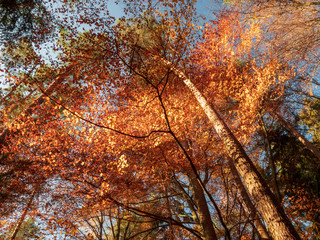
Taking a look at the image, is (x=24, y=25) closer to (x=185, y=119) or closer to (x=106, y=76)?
(x=106, y=76)

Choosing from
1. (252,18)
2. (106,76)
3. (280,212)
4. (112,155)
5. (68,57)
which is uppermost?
(68,57)

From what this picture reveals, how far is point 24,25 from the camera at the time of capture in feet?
23.2

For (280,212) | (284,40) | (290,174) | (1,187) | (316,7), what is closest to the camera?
(280,212)

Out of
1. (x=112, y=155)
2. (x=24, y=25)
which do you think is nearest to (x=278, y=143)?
(x=112, y=155)

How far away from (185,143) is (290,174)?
5915 mm

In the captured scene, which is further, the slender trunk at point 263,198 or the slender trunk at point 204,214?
the slender trunk at point 204,214

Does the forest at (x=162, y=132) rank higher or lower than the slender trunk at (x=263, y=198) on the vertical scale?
higher

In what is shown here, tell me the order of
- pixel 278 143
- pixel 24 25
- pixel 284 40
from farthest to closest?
pixel 278 143 → pixel 24 25 → pixel 284 40

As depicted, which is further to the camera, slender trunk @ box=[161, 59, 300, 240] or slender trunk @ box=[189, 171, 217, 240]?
slender trunk @ box=[189, 171, 217, 240]

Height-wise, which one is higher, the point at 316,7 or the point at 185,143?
the point at 316,7

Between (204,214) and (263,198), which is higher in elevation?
(204,214)

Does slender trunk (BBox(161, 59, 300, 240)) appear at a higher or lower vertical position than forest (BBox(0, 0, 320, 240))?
lower

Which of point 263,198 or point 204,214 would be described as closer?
point 263,198

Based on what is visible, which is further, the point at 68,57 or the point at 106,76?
the point at 68,57
